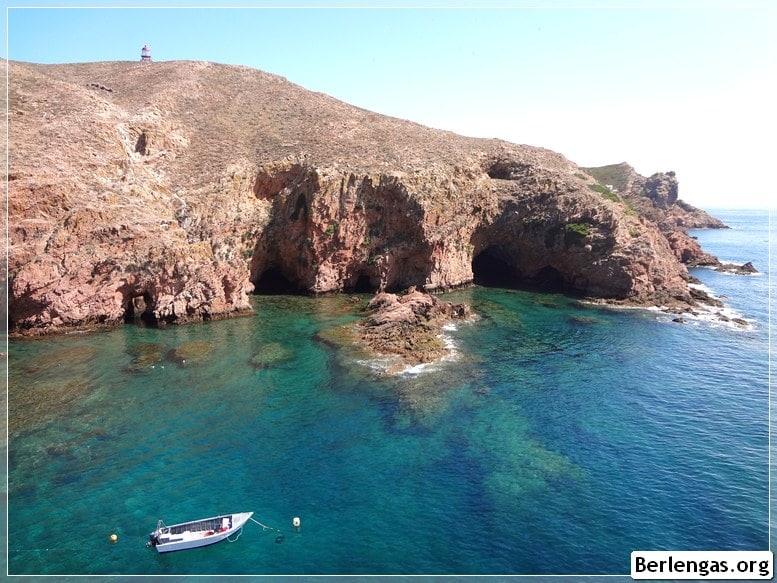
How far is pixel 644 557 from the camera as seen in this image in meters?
20.1

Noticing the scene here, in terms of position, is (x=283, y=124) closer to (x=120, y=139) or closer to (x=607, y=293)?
(x=120, y=139)

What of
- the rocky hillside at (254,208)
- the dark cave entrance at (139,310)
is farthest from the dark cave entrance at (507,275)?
the dark cave entrance at (139,310)

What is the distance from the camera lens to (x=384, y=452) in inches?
1142

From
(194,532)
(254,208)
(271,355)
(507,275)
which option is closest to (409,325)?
(271,355)

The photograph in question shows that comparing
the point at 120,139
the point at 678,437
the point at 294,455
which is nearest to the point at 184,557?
the point at 294,455

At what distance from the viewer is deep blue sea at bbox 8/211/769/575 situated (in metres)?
21.7

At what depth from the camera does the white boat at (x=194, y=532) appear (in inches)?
842

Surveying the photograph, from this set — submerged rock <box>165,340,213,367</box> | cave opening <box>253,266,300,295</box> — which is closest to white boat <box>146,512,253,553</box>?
submerged rock <box>165,340,213,367</box>

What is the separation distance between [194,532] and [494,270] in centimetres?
6503

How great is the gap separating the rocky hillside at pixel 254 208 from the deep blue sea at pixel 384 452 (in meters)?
7.26

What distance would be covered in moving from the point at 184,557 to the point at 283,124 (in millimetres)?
67630

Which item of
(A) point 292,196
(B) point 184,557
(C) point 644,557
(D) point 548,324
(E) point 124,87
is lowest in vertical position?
(B) point 184,557

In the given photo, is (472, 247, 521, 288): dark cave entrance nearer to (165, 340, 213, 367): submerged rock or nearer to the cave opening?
the cave opening

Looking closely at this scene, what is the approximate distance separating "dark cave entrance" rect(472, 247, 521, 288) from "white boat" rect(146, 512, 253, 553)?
55710 millimetres
